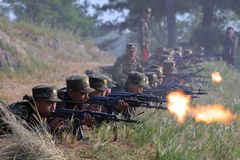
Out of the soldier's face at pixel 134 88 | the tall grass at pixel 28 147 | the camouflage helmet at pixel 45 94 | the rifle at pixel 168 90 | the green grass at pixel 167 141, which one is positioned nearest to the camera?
the tall grass at pixel 28 147

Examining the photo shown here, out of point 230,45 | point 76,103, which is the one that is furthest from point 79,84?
point 230,45

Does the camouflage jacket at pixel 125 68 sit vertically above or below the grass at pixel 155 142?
above

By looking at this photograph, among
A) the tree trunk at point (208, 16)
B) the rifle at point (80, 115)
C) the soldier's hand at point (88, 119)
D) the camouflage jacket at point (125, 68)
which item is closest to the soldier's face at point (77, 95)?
the rifle at point (80, 115)

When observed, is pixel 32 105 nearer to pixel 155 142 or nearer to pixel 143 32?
pixel 155 142

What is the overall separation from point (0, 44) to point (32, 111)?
38.0ft

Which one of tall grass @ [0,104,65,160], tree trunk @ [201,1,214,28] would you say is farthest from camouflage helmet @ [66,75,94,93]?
tree trunk @ [201,1,214,28]

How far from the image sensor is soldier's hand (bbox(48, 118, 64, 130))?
6.96m

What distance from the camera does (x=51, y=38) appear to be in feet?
84.6

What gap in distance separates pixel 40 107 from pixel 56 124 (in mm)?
362

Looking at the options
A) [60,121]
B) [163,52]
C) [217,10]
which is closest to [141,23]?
[163,52]

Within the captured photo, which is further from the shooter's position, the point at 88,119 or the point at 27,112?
the point at 27,112

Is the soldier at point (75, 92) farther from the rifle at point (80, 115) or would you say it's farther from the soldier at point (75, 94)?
the rifle at point (80, 115)

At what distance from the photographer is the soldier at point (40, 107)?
22.8ft

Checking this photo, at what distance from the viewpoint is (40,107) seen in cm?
708
